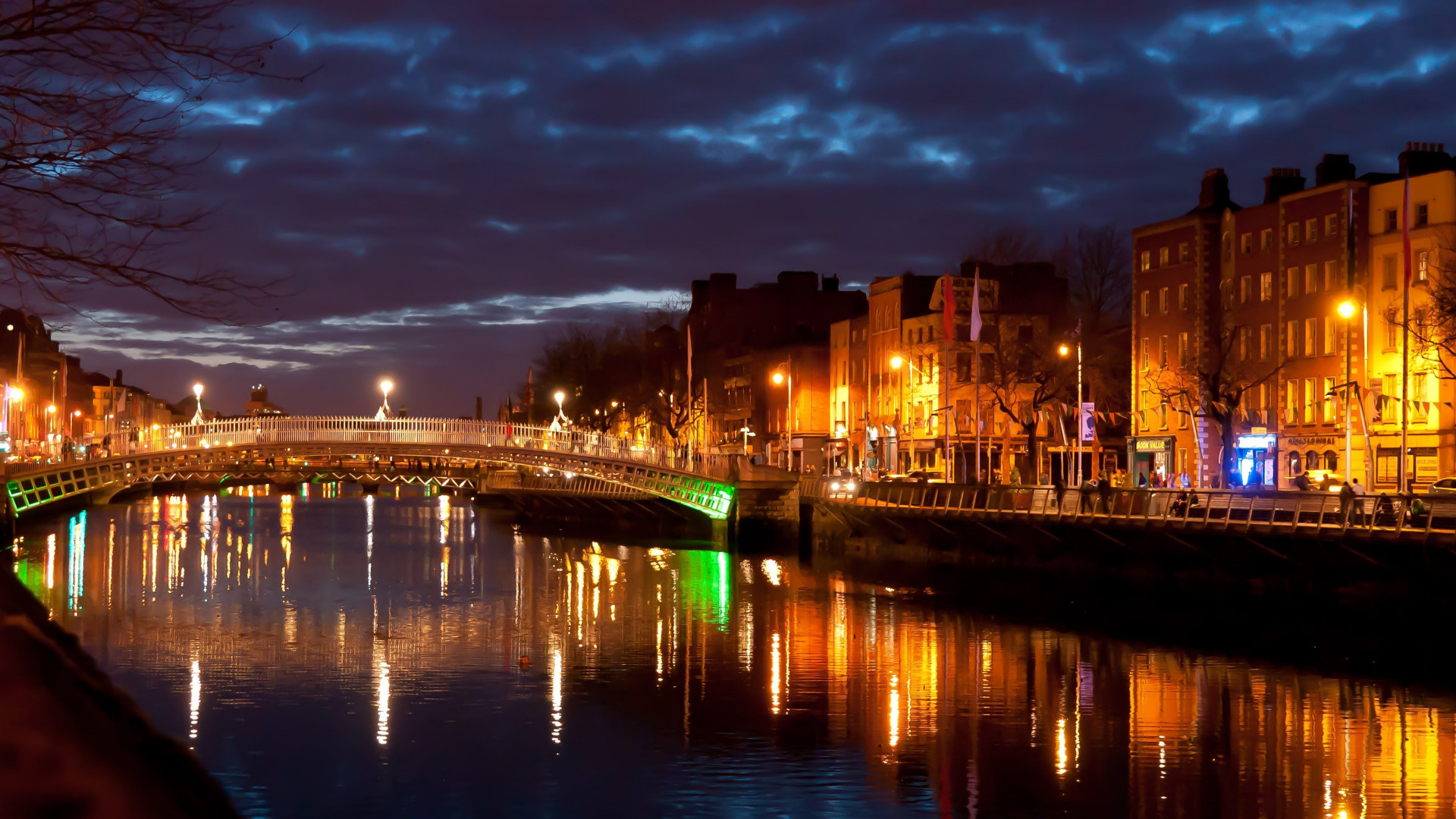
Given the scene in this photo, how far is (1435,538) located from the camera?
37938mm

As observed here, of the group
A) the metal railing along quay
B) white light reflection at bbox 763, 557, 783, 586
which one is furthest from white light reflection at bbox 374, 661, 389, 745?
white light reflection at bbox 763, 557, 783, 586

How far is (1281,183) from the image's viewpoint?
7931cm

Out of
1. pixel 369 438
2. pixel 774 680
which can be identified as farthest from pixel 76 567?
pixel 774 680

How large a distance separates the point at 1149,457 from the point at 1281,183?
15941 mm

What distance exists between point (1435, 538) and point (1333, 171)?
139 feet

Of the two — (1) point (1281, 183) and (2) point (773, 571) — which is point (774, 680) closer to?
(2) point (773, 571)

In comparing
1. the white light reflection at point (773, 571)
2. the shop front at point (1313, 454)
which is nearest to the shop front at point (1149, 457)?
the shop front at point (1313, 454)

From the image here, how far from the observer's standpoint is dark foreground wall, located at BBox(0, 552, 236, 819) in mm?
3020

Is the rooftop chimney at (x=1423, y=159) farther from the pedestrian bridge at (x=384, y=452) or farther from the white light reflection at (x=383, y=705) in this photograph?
the white light reflection at (x=383, y=705)

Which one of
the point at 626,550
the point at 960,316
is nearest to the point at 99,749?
the point at 626,550

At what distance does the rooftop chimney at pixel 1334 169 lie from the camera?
75750 millimetres

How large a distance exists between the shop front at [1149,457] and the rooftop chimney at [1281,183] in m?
13.0

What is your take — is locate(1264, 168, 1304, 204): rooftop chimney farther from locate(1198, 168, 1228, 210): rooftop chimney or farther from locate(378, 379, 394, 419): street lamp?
locate(378, 379, 394, 419): street lamp

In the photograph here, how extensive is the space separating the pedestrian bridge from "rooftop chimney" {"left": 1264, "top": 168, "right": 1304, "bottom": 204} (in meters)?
30.2
